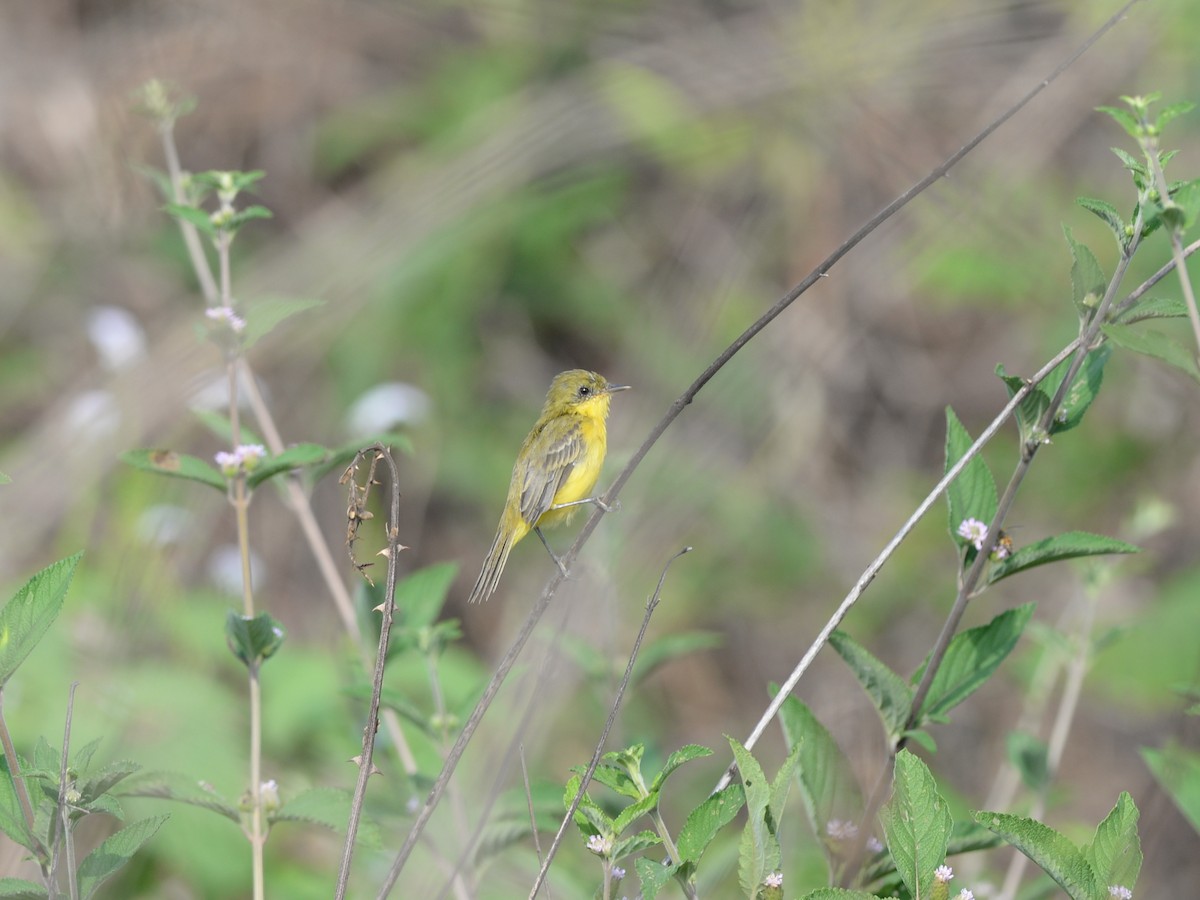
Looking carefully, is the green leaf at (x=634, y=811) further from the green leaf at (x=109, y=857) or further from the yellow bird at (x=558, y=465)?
the yellow bird at (x=558, y=465)

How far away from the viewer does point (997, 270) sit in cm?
643

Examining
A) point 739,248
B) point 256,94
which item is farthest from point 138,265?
point 739,248

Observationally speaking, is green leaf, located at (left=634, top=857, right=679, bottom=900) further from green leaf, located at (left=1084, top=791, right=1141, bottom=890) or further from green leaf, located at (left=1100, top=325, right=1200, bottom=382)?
green leaf, located at (left=1100, top=325, right=1200, bottom=382)

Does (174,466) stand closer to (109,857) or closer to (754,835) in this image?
(109,857)

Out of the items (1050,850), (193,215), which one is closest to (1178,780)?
(1050,850)

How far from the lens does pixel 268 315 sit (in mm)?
2098

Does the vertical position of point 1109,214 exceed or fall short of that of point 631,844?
it exceeds it

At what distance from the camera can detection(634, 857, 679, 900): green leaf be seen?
1.46 m

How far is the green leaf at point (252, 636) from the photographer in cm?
186

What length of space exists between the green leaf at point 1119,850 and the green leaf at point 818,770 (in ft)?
1.36

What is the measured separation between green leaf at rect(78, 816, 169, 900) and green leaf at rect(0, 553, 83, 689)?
24 centimetres

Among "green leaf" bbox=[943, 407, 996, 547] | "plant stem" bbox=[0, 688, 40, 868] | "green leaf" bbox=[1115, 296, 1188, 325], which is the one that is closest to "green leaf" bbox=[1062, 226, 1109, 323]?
"green leaf" bbox=[1115, 296, 1188, 325]

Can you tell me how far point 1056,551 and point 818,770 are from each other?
1.54ft

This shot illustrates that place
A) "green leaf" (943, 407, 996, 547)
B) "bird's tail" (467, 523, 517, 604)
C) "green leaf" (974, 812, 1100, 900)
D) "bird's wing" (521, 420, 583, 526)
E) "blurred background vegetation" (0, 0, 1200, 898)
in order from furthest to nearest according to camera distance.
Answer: "blurred background vegetation" (0, 0, 1200, 898) → "bird's wing" (521, 420, 583, 526) → "bird's tail" (467, 523, 517, 604) → "green leaf" (943, 407, 996, 547) → "green leaf" (974, 812, 1100, 900)
